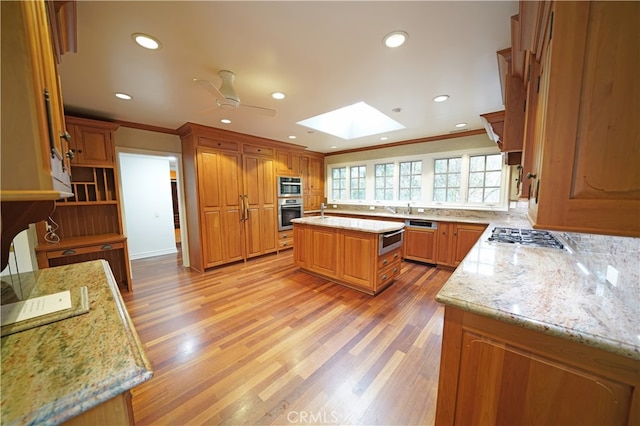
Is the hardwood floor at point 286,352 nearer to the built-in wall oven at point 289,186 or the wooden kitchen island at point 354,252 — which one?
the wooden kitchen island at point 354,252

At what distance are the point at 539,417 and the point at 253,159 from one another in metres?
A: 4.54

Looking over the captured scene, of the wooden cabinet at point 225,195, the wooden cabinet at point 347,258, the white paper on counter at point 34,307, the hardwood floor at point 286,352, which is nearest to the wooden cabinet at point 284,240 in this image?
the wooden cabinet at point 225,195

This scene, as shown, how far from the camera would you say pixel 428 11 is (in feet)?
4.44

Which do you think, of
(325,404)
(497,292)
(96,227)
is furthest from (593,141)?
(96,227)

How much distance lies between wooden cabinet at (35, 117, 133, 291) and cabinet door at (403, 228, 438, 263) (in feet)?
14.5

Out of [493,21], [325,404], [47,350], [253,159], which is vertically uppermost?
[493,21]

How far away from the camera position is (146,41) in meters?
1.60

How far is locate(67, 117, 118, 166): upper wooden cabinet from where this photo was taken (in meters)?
2.81

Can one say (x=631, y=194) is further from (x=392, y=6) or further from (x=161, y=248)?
(x=161, y=248)

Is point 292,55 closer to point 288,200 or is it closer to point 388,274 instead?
point 388,274

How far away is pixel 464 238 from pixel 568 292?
2885 millimetres

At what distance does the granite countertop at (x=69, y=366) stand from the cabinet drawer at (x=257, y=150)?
3691mm

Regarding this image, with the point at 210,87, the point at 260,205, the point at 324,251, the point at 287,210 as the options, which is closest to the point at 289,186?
the point at 287,210

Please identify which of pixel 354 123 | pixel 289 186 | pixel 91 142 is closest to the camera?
pixel 91 142
